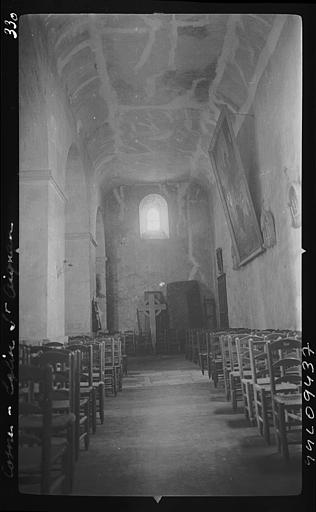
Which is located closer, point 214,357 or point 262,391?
point 262,391

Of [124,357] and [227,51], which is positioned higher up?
[227,51]

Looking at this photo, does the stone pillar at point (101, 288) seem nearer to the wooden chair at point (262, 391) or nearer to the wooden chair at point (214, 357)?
the wooden chair at point (214, 357)

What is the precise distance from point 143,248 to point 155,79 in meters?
1.75

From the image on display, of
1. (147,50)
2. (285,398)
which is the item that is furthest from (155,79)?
(285,398)

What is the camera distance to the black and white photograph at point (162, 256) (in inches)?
113

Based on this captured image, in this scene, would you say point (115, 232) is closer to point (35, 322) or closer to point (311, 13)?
point (35, 322)

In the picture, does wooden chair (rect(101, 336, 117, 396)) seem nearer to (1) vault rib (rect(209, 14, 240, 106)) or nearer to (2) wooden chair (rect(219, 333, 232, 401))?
(2) wooden chair (rect(219, 333, 232, 401))

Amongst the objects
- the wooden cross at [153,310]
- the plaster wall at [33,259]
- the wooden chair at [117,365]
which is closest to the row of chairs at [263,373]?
the wooden cross at [153,310]

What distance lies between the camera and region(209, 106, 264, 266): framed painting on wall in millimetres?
5902

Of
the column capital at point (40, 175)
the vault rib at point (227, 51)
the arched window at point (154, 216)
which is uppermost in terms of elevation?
the vault rib at point (227, 51)

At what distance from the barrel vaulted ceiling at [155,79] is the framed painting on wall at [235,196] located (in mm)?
340

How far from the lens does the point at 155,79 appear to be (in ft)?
13.1

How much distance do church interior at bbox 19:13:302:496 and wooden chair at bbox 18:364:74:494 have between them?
13mm

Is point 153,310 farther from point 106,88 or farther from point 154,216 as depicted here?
point 106,88
